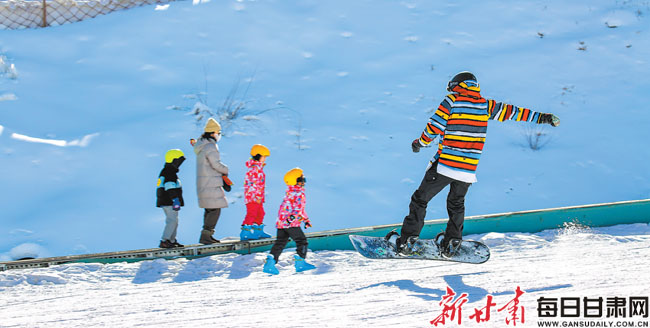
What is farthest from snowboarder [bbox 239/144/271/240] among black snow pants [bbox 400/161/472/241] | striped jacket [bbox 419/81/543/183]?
striped jacket [bbox 419/81/543/183]

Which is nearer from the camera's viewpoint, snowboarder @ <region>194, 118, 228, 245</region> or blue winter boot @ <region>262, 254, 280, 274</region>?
blue winter boot @ <region>262, 254, 280, 274</region>

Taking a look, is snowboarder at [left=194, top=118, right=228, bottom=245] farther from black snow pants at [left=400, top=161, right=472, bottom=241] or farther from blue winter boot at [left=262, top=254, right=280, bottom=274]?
black snow pants at [left=400, top=161, right=472, bottom=241]

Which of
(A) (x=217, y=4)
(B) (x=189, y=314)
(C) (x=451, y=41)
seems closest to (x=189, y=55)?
(A) (x=217, y=4)

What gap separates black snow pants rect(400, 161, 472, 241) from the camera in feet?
20.2

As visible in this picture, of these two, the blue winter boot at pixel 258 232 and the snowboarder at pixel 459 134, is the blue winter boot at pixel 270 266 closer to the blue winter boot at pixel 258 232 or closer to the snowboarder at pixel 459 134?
the blue winter boot at pixel 258 232

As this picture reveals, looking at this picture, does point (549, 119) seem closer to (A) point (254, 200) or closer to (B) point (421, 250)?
(B) point (421, 250)

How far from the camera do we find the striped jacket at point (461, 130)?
6071 millimetres

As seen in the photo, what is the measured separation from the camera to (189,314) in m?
4.78

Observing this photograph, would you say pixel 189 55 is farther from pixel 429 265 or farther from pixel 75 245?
pixel 429 265

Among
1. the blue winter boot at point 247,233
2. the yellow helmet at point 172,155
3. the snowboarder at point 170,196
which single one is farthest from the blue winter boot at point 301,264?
the yellow helmet at point 172,155

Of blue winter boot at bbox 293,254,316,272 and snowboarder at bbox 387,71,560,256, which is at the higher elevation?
snowboarder at bbox 387,71,560,256

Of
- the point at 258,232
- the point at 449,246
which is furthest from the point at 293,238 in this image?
the point at 449,246

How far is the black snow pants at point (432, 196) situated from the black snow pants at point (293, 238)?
95 centimetres

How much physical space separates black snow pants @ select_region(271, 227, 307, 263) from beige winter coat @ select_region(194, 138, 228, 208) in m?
1.03
